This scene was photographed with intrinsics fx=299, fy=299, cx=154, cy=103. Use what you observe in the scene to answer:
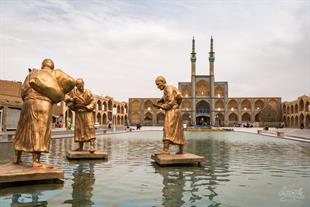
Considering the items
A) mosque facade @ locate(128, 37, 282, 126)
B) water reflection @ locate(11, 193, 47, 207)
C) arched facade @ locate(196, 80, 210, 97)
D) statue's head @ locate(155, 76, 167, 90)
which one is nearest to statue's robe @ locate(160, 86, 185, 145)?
statue's head @ locate(155, 76, 167, 90)

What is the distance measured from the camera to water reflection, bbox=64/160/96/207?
3.85m

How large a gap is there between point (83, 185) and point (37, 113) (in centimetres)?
138

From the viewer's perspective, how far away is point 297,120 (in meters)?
53.7

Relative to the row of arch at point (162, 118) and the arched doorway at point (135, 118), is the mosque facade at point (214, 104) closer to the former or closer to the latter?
the row of arch at point (162, 118)

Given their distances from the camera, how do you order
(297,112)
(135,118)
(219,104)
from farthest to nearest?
(135,118) → (219,104) → (297,112)

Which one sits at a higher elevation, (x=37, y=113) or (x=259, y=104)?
(x=259, y=104)

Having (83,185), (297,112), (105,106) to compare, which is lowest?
(83,185)

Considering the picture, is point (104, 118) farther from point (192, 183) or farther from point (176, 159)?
point (192, 183)

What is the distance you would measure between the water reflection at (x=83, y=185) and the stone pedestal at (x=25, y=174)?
39cm

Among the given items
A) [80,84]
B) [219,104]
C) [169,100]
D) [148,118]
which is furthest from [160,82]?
[148,118]

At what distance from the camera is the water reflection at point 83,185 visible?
12.6 feet

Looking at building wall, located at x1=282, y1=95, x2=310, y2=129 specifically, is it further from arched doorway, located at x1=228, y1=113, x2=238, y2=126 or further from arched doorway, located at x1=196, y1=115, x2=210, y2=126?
arched doorway, located at x1=196, y1=115, x2=210, y2=126

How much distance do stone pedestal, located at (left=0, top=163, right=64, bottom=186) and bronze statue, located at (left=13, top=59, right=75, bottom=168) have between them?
19 centimetres

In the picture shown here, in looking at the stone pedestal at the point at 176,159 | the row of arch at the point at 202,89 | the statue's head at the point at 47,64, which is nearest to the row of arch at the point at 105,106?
the row of arch at the point at 202,89
